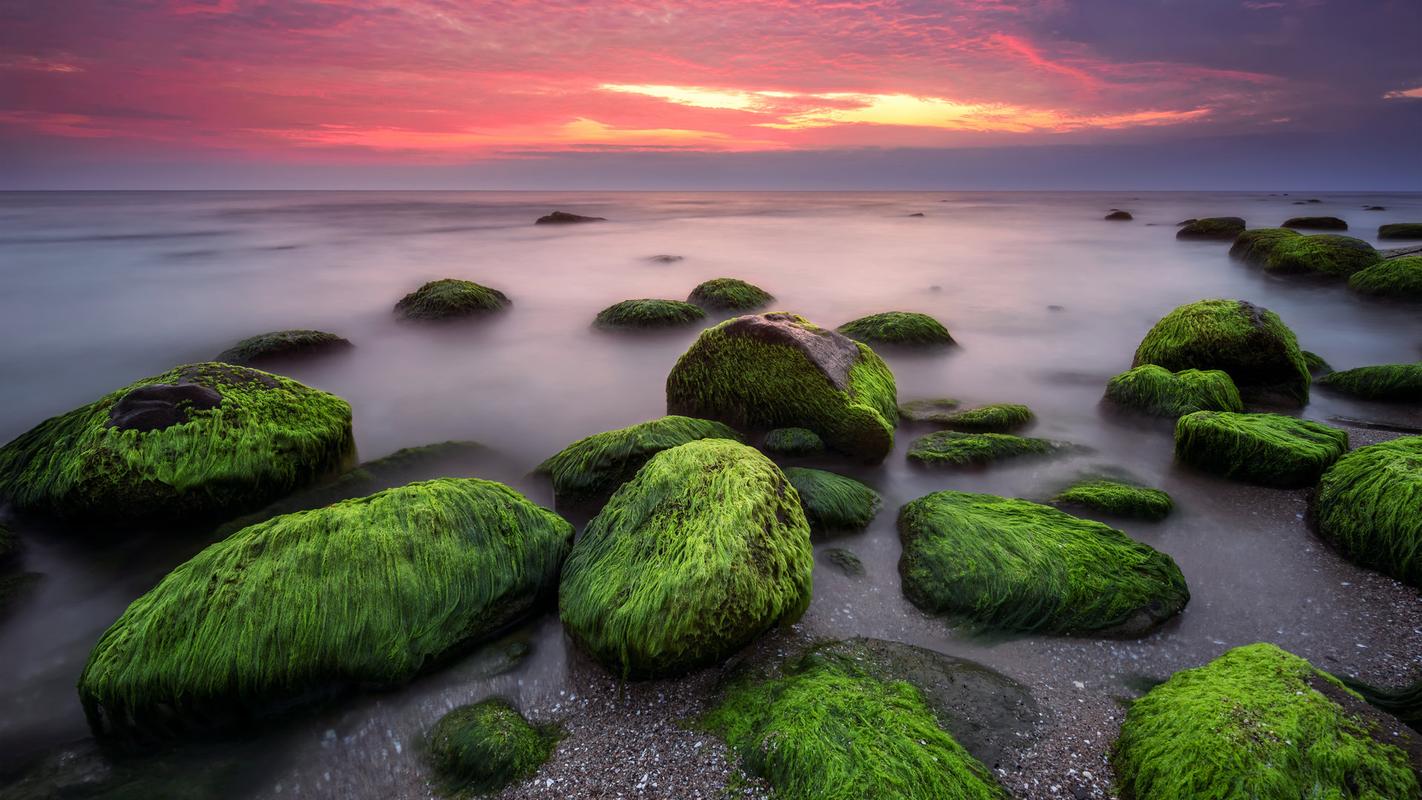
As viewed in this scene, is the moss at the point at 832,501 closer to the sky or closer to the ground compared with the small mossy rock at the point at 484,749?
closer to the sky

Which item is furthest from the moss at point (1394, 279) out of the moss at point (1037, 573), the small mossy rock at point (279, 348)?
the small mossy rock at point (279, 348)

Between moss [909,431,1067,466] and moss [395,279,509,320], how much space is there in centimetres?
798

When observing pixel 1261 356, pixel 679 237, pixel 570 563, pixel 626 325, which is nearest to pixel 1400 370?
pixel 1261 356

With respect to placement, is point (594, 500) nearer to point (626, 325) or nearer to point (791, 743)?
point (791, 743)

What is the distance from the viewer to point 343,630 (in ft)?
9.47

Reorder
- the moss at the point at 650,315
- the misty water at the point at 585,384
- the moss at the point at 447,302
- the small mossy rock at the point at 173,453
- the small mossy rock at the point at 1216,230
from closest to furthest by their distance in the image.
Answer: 1. the misty water at the point at 585,384
2. the small mossy rock at the point at 173,453
3. the moss at the point at 650,315
4. the moss at the point at 447,302
5. the small mossy rock at the point at 1216,230

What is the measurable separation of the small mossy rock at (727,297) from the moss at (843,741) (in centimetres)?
884

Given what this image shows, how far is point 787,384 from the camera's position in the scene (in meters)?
5.19

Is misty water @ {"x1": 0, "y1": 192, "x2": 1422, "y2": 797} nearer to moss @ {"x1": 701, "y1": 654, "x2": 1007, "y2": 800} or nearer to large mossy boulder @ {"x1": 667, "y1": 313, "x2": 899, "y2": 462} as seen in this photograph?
large mossy boulder @ {"x1": 667, "y1": 313, "x2": 899, "y2": 462}

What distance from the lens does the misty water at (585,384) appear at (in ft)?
9.77

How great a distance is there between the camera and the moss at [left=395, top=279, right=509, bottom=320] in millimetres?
10377

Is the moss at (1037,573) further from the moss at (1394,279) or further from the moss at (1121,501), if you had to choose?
the moss at (1394,279)

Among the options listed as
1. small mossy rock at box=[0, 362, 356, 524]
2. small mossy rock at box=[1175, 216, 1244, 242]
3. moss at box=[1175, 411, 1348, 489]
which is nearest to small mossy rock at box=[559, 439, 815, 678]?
small mossy rock at box=[0, 362, 356, 524]

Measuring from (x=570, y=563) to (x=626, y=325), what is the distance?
6.88m
